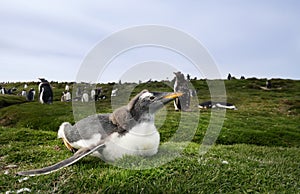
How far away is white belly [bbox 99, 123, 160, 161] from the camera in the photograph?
19.9 feet

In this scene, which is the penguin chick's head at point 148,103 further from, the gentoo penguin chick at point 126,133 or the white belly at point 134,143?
the white belly at point 134,143

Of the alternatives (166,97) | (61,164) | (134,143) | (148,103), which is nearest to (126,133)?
(134,143)

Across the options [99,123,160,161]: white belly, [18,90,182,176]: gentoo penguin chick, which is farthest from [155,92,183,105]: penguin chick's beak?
[99,123,160,161]: white belly

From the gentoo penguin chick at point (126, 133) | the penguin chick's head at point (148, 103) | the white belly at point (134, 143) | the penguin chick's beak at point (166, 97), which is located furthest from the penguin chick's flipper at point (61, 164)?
the penguin chick's beak at point (166, 97)

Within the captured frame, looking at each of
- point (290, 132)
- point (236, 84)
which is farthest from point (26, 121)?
point (236, 84)

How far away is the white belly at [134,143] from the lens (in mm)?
6051

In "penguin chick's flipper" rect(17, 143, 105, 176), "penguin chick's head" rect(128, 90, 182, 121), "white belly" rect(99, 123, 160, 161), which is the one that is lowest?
"penguin chick's flipper" rect(17, 143, 105, 176)

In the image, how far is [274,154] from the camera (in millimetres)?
10125

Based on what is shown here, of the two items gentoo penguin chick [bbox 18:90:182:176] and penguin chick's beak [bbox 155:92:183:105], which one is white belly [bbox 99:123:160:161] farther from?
penguin chick's beak [bbox 155:92:183:105]

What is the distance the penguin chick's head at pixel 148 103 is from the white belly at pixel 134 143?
0.25 metres

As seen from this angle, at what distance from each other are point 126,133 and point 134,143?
26 cm

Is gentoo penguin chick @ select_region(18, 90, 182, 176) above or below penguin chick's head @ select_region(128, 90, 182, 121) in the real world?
below

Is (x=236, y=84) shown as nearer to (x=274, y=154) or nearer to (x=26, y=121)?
(x=26, y=121)

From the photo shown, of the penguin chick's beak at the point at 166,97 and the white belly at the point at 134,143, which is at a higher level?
the penguin chick's beak at the point at 166,97
